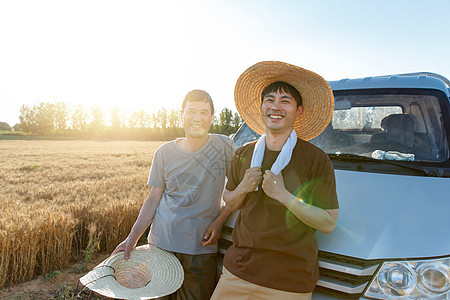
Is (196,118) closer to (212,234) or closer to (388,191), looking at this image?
(212,234)

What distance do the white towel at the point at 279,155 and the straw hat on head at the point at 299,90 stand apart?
0.43 m

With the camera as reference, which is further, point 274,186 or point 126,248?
point 126,248

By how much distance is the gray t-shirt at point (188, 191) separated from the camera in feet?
8.50

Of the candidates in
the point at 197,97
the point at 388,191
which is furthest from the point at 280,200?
the point at 197,97

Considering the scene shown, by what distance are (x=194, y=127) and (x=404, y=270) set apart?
1.80 meters

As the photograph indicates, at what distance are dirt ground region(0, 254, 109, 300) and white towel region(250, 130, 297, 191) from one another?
199cm

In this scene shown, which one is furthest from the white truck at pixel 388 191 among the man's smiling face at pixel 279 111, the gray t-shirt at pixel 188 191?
the man's smiling face at pixel 279 111

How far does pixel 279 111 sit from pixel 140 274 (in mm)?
1662

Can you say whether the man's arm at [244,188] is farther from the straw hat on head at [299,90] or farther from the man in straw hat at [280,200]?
the straw hat on head at [299,90]

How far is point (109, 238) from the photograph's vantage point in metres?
4.23

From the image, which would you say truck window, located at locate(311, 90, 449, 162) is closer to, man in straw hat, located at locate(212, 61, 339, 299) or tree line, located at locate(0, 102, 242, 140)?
man in straw hat, located at locate(212, 61, 339, 299)

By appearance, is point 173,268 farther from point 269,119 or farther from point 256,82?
point 256,82

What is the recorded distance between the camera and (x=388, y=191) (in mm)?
2289

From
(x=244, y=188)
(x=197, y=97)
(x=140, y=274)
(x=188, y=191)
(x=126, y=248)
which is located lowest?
(x=140, y=274)
